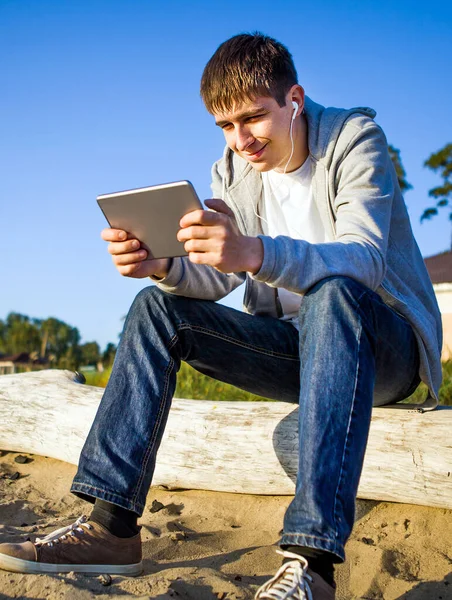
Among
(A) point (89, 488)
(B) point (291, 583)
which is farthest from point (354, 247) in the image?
(A) point (89, 488)

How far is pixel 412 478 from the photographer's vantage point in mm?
2934

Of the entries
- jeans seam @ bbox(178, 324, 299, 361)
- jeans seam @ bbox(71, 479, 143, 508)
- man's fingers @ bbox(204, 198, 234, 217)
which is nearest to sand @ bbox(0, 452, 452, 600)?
jeans seam @ bbox(71, 479, 143, 508)

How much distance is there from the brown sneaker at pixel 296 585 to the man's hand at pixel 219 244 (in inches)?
36.5

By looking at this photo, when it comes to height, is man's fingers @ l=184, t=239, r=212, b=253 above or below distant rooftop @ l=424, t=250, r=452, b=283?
below

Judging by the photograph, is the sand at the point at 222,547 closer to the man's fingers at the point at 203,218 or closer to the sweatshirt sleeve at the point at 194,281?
the sweatshirt sleeve at the point at 194,281

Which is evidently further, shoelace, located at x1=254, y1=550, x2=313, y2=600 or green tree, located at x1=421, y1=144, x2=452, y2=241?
green tree, located at x1=421, y1=144, x2=452, y2=241

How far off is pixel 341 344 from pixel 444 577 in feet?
3.93

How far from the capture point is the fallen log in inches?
115

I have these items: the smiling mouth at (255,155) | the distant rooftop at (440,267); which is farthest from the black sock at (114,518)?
the distant rooftop at (440,267)

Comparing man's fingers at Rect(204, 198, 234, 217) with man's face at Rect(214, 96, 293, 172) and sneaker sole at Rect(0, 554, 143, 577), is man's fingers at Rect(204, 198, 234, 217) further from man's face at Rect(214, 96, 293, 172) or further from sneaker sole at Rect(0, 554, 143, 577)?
sneaker sole at Rect(0, 554, 143, 577)

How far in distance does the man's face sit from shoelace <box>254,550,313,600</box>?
5.33 ft

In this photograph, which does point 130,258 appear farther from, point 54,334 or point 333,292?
point 54,334

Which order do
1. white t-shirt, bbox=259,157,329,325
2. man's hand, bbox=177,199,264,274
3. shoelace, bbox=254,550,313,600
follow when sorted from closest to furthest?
shoelace, bbox=254,550,313,600 → man's hand, bbox=177,199,264,274 → white t-shirt, bbox=259,157,329,325

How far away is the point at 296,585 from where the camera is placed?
1.84 m
